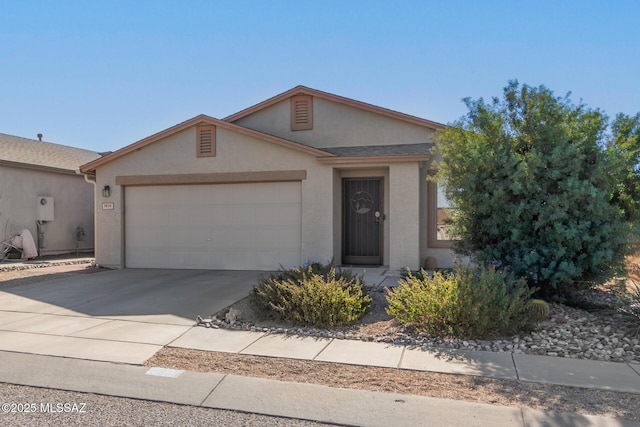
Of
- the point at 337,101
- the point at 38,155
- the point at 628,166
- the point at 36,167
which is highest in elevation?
the point at 337,101

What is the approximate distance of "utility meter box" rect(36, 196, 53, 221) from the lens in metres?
16.3

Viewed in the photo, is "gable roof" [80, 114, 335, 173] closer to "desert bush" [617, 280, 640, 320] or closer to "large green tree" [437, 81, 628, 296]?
"large green tree" [437, 81, 628, 296]

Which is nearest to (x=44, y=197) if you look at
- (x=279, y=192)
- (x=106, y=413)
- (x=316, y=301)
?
(x=279, y=192)

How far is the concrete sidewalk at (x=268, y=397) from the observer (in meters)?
3.58

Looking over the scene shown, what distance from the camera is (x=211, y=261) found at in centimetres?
1186

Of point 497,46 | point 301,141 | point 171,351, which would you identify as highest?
point 497,46

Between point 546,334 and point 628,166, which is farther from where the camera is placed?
point 628,166

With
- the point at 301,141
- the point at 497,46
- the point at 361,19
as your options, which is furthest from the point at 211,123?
the point at 497,46

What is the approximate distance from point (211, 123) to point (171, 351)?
7.39 m

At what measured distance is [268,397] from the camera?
13.4 ft

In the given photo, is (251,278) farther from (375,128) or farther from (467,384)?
(467,384)

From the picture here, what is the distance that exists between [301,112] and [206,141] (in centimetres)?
281

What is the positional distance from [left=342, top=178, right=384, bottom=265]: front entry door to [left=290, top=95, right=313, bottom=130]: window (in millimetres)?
2196

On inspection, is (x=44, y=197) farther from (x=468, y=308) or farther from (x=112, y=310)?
(x=468, y=308)
